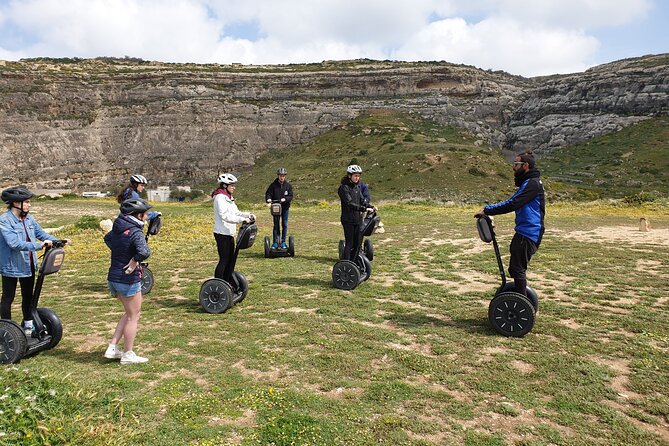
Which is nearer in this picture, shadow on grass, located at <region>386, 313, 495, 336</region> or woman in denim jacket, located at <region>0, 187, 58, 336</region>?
woman in denim jacket, located at <region>0, 187, 58, 336</region>

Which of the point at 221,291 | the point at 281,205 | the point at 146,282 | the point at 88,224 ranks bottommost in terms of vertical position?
the point at 146,282

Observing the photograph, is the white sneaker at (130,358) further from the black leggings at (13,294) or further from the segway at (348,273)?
the segway at (348,273)

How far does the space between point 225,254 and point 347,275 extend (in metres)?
3.17

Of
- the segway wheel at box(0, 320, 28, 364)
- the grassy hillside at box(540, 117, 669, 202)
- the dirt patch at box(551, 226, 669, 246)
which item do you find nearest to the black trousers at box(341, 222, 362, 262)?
the segway wheel at box(0, 320, 28, 364)

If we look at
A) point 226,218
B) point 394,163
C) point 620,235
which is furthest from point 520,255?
point 394,163

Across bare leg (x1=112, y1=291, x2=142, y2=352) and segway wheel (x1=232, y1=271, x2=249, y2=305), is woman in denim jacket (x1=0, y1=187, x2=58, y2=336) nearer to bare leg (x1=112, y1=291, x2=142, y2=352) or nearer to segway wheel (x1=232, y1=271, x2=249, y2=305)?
bare leg (x1=112, y1=291, x2=142, y2=352)

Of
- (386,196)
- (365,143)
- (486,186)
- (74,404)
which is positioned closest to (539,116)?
(365,143)

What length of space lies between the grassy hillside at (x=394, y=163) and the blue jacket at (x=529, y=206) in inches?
1624

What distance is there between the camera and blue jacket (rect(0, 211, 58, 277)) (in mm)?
6383

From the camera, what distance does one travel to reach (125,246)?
6.37 m

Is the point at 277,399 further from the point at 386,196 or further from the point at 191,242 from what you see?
the point at 386,196

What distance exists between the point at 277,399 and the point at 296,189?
54022mm

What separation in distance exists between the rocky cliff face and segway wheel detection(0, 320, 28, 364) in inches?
2945

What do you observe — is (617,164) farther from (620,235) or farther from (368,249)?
(368,249)
